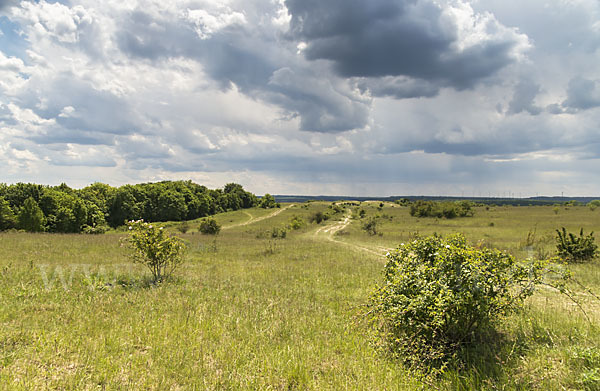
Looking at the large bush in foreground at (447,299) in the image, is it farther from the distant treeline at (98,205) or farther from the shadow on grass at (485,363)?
the distant treeline at (98,205)

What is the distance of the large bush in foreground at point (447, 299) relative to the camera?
496 centimetres

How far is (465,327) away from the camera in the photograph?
5.43 m

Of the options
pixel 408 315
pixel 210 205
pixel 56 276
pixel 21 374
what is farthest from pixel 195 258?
pixel 210 205

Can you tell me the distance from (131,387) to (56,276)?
32.8 ft

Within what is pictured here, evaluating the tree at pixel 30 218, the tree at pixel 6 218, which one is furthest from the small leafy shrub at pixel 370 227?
the tree at pixel 6 218

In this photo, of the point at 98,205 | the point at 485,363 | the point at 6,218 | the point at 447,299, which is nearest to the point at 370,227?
the point at 485,363

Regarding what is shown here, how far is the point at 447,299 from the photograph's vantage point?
15.9ft

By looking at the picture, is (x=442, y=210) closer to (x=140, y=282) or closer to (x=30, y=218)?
(x=140, y=282)

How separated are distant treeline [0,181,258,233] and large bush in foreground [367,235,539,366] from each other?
50.7m

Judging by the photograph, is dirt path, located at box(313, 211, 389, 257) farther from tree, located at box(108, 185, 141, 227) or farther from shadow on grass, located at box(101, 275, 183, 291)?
tree, located at box(108, 185, 141, 227)

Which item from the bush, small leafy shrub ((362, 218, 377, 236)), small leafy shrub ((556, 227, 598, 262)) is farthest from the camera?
small leafy shrub ((362, 218, 377, 236))

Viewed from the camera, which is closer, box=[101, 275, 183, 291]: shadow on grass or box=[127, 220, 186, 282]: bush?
box=[101, 275, 183, 291]: shadow on grass

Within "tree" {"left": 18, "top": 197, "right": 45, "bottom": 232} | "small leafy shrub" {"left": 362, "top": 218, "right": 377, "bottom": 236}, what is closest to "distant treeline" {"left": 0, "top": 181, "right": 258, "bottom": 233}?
"tree" {"left": 18, "top": 197, "right": 45, "bottom": 232}

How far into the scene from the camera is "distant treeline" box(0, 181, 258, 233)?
189 ft
